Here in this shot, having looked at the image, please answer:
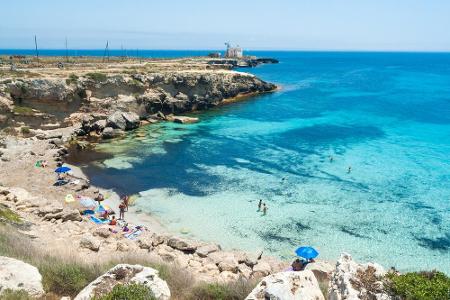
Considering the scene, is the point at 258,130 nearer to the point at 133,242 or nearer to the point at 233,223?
the point at 233,223

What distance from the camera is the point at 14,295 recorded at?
9.54 m

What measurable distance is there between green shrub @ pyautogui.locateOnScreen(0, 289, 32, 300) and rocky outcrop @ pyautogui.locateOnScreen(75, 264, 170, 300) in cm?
130

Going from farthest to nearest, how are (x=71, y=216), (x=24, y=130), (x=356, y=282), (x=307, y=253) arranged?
1. (x=24, y=130)
2. (x=71, y=216)
3. (x=307, y=253)
4. (x=356, y=282)

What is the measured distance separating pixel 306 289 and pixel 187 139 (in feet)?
125

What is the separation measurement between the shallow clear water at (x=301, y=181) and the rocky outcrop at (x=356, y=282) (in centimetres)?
1242

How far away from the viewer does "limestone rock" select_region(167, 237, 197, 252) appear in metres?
21.3

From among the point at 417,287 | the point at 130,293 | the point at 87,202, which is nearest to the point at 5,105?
the point at 87,202

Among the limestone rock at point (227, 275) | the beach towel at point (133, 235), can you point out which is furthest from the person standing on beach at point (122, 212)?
the limestone rock at point (227, 275)

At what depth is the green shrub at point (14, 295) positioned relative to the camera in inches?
370

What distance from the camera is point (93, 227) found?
23.2 meters

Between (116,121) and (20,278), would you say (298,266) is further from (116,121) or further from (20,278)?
(116,121)

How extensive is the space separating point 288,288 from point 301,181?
24.1 metres

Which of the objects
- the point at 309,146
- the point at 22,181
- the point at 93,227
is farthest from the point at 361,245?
the point at 22,181

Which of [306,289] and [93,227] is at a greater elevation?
[306,289]
